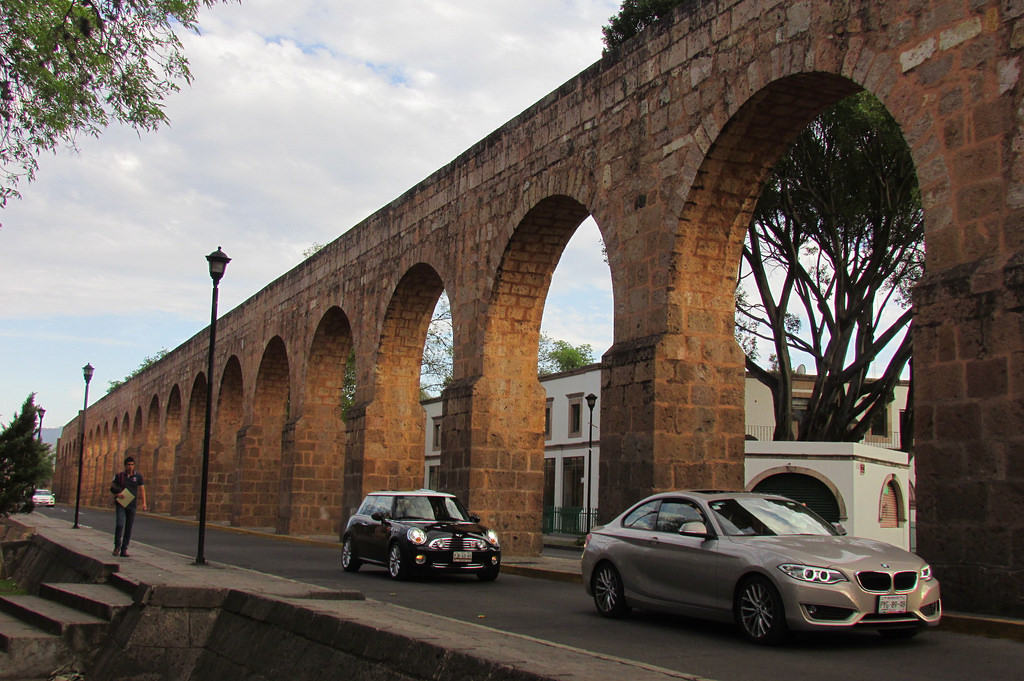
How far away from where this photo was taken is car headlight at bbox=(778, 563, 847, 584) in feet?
23.9

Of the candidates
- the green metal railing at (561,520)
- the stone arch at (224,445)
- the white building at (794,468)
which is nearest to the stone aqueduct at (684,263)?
the white building at (794,468)

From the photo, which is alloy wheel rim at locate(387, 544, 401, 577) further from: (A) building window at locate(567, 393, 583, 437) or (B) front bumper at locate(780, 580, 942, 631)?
(A) building window at locate(567, 393, 583, 437)

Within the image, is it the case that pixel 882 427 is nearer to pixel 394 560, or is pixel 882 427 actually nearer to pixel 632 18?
pixel 632 18

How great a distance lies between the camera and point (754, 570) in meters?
7.71

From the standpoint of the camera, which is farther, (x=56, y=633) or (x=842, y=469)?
(x=842, y=469)

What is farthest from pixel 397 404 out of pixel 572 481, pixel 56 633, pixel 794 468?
pixel 572 481

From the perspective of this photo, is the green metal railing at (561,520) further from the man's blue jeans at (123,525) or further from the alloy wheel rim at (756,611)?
the alloy wheel rim at (756,611)

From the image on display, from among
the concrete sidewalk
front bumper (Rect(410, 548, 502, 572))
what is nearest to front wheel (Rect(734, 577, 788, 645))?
the concrete sidewalk

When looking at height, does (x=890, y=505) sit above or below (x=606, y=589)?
above

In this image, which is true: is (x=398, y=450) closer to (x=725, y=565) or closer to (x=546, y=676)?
(x=725, y=565)

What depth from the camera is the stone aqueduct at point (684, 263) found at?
8547 millimetres

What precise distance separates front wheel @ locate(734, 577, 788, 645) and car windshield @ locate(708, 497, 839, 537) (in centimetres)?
59

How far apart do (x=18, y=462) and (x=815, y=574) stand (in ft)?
61.3

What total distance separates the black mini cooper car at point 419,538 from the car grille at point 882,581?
22.5ft
